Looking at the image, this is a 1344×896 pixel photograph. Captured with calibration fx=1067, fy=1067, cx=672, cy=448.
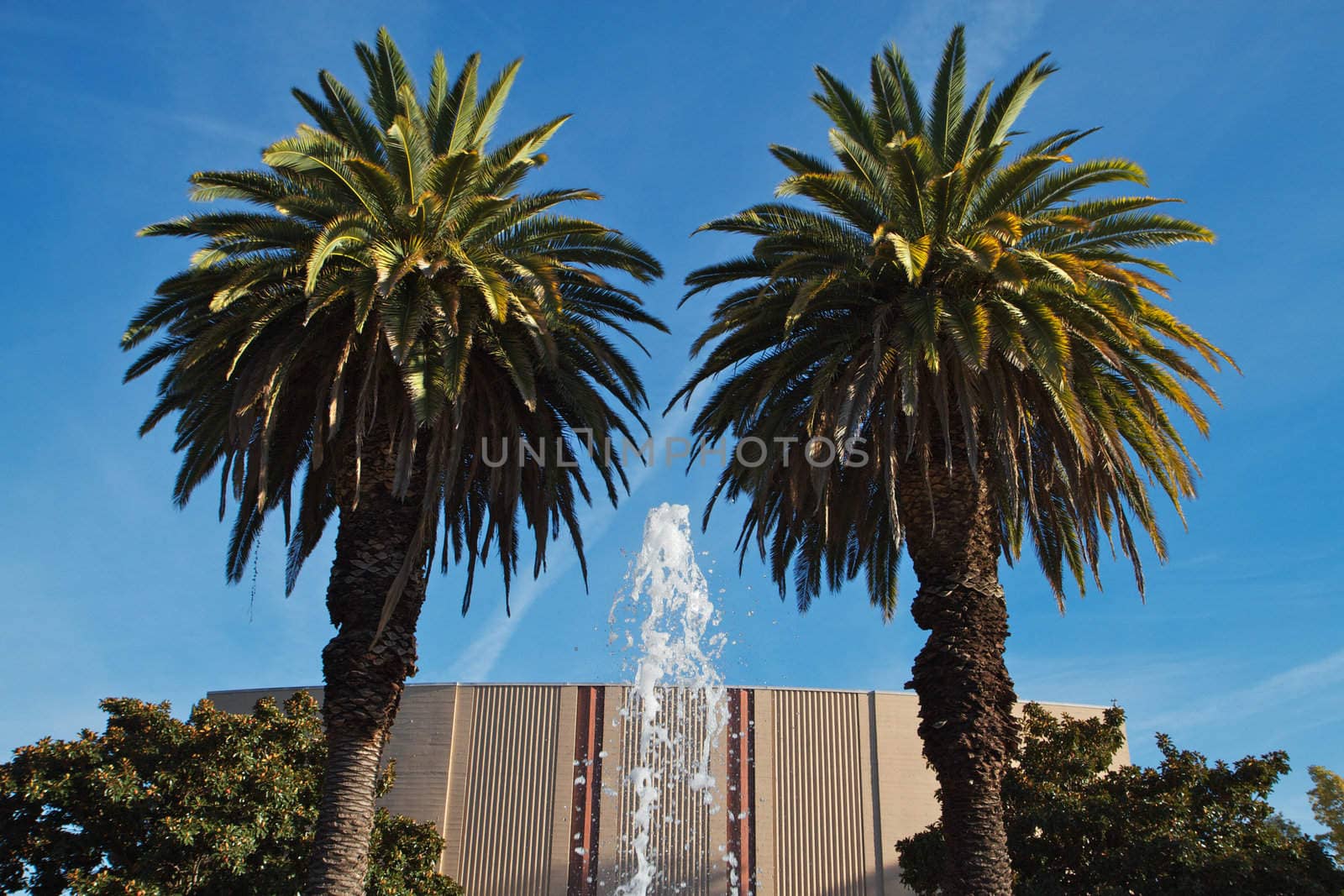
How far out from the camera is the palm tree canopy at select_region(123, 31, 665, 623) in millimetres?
14305

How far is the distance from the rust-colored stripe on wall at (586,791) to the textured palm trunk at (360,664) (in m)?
18.8

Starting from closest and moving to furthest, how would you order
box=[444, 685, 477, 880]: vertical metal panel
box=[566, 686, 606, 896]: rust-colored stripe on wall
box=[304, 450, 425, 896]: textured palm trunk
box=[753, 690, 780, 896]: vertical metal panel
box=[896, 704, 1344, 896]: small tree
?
box=[304, 450, 425, 896]: textured palm trunk, box=[896, 704, 1344, 896]: small tree, box=[566, 686, 606, 896]: rust-colored stripe on wall, box=[753, 690, 780, 896]: vertical metal panel, box=[444, 685, 477, 880]: vertical metal panel

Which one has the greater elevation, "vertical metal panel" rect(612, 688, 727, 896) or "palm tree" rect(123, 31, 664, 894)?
"palm tree" rect(123, 31, 664, 894)

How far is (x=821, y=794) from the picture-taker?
106 feet

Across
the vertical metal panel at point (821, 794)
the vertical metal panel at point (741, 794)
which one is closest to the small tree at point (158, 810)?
the vertical metal panel at point (741, 794)

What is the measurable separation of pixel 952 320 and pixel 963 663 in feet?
14.8

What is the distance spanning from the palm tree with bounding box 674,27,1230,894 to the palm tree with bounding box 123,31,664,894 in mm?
2704

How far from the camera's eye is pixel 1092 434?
48.4 ft

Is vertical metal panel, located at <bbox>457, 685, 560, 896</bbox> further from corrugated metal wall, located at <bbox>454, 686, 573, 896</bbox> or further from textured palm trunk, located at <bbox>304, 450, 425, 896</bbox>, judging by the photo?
textured palm trunk, located at <bbox>304, 450, 425, 896</bbox>

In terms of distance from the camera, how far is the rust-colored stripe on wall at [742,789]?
102 ft

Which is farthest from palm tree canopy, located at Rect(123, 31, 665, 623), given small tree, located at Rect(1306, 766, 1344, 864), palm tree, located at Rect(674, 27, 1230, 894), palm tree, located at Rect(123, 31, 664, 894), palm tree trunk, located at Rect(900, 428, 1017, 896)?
small tree, located at Rect(1306, 766, 1344, 864)

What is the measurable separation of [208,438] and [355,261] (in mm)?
4132

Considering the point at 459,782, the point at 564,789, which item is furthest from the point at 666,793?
the point at 459,782

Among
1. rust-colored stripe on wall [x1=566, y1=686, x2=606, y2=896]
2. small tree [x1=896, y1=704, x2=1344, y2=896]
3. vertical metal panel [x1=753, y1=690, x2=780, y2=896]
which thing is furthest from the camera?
vertical metal panel [x1=753, y1=690, x2=780, y2=896]
